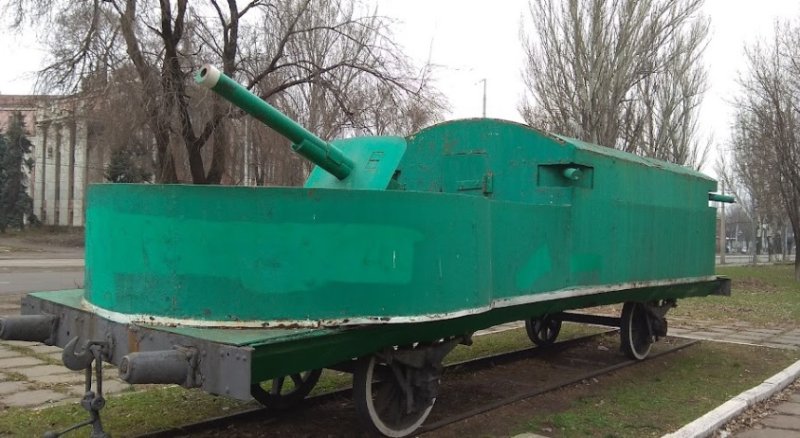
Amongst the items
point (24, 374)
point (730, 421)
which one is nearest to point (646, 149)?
point (730, 421)

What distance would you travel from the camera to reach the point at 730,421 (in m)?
5.78

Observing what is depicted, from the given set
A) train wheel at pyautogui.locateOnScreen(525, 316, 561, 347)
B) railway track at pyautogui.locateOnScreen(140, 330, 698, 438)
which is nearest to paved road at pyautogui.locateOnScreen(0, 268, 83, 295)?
train wheel at pyautogui.locateOnScreen(525, 316, 561, 347)

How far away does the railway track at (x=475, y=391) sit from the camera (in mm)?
5203

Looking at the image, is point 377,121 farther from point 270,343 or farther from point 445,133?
point 270,343

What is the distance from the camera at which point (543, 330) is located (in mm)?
9406

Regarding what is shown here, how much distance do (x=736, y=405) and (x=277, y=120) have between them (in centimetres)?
462

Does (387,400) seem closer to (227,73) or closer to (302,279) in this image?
(302,279)

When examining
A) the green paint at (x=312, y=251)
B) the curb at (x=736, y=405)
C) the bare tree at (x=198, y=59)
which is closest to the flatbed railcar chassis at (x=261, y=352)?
the green paint at (x=312, y=251)

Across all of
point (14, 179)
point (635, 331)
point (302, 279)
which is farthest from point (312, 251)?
point (14, 179)

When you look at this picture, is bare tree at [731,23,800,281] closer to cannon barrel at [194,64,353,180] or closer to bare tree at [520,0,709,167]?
bare tree at [520,0,709,167]

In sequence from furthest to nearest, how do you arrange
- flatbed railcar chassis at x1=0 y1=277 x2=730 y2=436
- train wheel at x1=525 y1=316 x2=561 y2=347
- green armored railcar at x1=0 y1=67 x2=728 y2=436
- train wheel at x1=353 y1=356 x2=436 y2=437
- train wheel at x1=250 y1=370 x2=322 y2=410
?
1. train wheel at x1=525 y1=316 x2=561 y2=347
2. train wheel at x1=250 y1=370 x2=322 y2=410
3. train wheel at x1=353 y1=356 x2=436 y2=437
4. green armored railcar at x1=0 y1=67 x2=728 y2=436
5. flatbed railcar chassis at x1=0 y1=277 x2=730 y2=436

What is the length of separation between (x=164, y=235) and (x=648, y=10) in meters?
21.0

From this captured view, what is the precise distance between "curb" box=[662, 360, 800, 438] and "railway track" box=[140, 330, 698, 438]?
152cm

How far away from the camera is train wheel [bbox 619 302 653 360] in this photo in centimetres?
833
